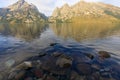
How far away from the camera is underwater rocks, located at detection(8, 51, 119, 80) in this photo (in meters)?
22.0

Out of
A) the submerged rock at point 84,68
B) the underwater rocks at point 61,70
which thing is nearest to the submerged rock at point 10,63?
the underwater rocks at point 61,70

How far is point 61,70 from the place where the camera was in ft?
78.8

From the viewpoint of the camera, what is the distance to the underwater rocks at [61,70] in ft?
72.2

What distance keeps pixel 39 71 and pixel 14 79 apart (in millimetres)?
4189

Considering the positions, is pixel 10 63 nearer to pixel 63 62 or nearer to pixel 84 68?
pixel 63 62

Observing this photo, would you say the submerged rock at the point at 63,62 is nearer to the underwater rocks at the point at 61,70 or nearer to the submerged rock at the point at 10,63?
the underwater rocks at the point at 61,70

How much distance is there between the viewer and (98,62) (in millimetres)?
27891

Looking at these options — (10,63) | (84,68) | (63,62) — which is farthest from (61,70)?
(10,63)

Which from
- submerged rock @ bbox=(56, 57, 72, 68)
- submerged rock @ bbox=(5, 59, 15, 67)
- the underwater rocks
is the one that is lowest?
submerged rock @ bbox=(5, 59, 15, 67)

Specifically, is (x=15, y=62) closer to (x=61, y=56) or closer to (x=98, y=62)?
(x=61, y=56)

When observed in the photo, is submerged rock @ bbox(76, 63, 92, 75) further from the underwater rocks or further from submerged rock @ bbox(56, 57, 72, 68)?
submerged rock @ bbox(56, 57, 72, 68)

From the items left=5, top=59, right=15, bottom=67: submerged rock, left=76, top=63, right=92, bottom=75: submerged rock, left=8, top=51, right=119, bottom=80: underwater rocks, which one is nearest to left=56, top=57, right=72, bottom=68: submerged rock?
left=8, top=51, right=119, bottom=80: underwater rocks

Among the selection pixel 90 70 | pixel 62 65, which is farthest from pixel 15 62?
pixel 90 70

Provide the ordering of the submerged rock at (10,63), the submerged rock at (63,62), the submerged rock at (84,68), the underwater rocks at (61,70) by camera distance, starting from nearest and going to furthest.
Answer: the underwater rocks at (61,70), the submerged rock at (84,68), the submerged rock at (63,62), the submerged rock at (10,63)
